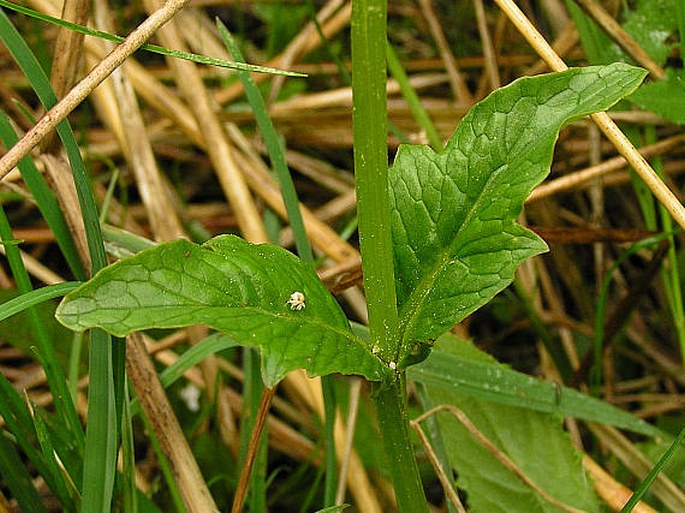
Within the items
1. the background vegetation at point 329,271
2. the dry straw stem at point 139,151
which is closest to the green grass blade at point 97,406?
the background vegetation at point 329,271

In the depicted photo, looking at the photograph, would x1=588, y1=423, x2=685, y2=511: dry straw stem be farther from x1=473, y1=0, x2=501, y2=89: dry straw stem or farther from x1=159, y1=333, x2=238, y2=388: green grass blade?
x1=473, y1=0, x2=501, y2=89: dry straw stem

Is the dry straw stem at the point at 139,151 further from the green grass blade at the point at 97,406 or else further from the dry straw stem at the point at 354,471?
the green grass blade at the point at 97,406

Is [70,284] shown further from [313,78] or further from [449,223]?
[313,78]

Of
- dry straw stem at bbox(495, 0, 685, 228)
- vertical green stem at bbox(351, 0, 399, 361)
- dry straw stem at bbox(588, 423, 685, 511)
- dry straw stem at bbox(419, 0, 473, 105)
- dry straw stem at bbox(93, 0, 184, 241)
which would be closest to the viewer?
vertical green stem at bbox(351, 0, 399, 361)

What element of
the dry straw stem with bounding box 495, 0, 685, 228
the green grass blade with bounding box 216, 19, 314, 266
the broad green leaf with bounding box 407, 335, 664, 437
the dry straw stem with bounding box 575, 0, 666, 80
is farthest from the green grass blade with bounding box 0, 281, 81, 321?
the dry straw stem with bounding box 575, 0, 666, 80

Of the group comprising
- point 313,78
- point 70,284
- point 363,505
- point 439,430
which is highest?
point 313,78

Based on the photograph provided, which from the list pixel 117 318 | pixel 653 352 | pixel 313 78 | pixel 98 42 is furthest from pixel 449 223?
pixel 313 78

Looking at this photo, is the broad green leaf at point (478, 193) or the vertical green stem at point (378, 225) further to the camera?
the broad green leaf at point (478, 193)
